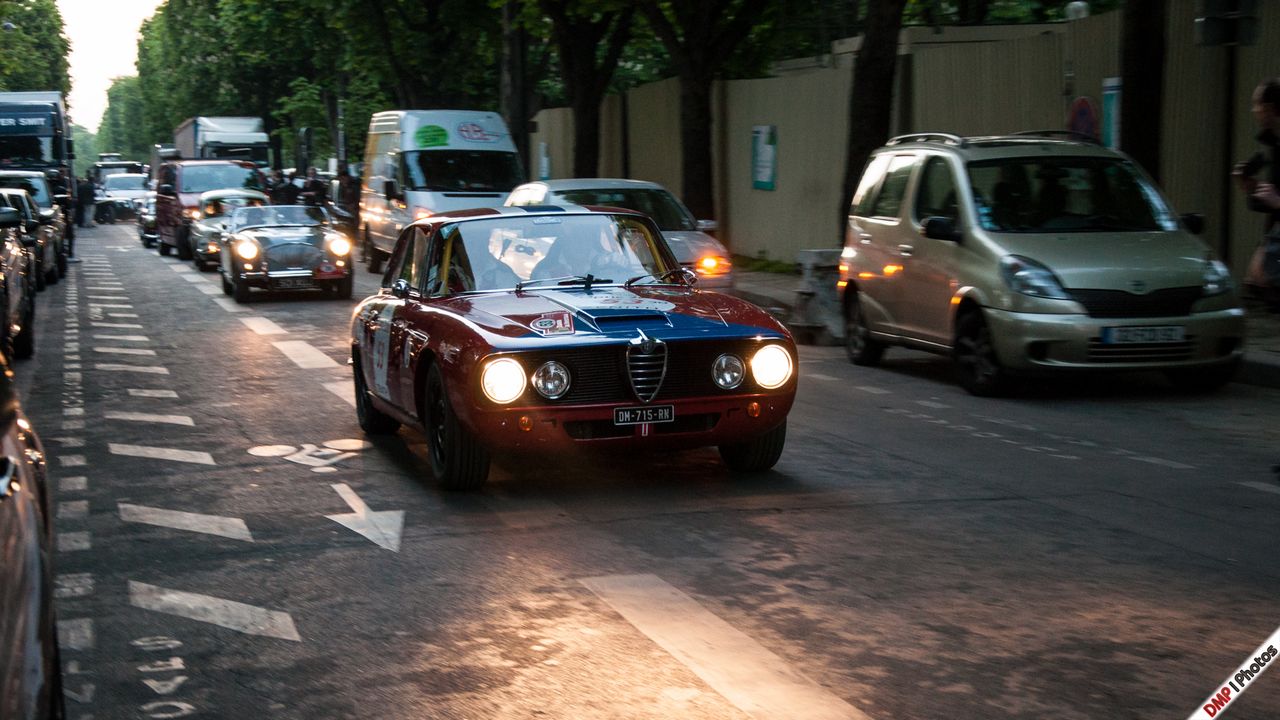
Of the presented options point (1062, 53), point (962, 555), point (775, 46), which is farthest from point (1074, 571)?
point (775, 46)

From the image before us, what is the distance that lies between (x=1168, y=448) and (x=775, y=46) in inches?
1041

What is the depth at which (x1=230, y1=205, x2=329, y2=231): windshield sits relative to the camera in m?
23.9

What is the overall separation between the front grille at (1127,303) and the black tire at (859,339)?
289 centimetres

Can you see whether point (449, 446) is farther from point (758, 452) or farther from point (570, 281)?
point (758, 452)

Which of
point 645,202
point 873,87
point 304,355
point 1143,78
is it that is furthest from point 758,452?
point 873,87

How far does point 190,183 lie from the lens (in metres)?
34.9

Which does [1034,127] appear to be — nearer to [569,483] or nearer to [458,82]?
[569,483]

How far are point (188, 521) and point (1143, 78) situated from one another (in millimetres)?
11024

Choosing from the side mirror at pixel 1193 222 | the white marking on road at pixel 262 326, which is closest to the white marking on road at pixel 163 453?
the side mirror at pixel 1193 222

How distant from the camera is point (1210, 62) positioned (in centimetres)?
1723

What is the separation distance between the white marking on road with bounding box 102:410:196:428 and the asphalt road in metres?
0.09

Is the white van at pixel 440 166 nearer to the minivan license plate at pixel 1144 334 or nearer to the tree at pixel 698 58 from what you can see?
the tree at pixel 698 58

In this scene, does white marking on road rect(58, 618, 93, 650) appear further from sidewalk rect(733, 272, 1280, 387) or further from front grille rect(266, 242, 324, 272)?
front grille rect(266, 242, 324, 272)

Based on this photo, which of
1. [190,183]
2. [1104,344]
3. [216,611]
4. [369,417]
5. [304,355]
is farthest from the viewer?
[190,183]
